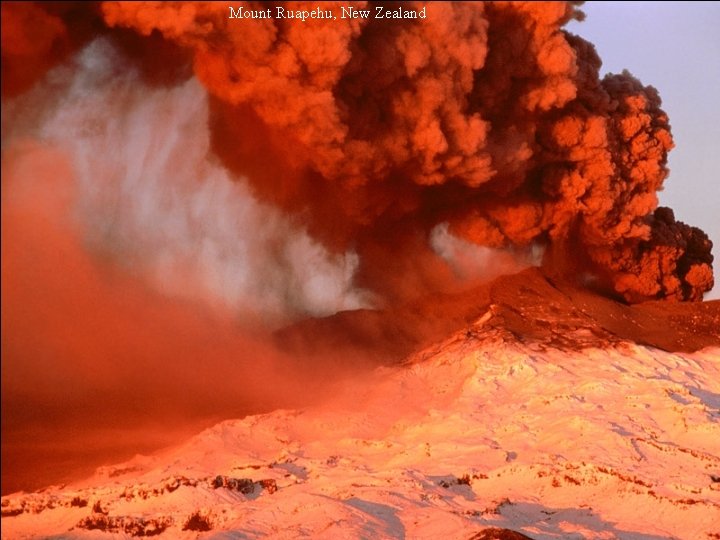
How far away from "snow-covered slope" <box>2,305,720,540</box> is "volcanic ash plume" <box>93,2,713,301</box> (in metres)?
4.64

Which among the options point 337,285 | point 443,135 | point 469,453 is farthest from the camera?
point 337,285

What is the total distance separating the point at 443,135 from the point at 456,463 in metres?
7.83

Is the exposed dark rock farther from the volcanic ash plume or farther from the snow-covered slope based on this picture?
the volcanic ash plume

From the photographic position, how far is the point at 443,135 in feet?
75.4

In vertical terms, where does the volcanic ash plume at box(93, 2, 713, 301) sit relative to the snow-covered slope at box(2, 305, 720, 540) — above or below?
above

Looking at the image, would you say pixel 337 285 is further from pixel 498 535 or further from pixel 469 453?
pixel 498 535

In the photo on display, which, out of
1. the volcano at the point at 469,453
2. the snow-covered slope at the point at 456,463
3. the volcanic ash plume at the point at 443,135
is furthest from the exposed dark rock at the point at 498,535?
the volcanic ash plume at the point at 443,135

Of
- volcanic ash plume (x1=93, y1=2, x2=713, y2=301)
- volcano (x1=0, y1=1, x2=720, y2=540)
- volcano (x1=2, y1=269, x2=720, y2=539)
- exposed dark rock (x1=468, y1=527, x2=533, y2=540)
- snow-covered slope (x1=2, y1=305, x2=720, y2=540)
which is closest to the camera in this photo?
exposed dark rock (x1=468, y1=527, x2=533, y2=540)

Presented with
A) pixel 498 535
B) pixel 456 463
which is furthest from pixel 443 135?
pixel 498 535

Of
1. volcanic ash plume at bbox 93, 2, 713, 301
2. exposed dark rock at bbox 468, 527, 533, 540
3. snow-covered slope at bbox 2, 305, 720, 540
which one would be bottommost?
exposed dark rock at bbox 468, 527, 533, 540

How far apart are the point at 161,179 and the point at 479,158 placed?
7.82 m

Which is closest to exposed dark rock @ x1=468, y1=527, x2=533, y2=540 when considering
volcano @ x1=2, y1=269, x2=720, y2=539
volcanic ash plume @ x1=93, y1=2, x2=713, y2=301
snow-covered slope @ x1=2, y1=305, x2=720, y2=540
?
volcano @ x1=2, y1=269, x2=720, y2=539

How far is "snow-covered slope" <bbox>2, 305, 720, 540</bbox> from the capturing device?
15812mm

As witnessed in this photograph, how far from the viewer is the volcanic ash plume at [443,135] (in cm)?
2039
